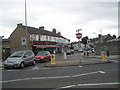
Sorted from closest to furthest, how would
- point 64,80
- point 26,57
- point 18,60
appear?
1. point 64,80
2. point 18,60
3. point 26,57

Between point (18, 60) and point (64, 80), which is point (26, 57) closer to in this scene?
point (18, 60)

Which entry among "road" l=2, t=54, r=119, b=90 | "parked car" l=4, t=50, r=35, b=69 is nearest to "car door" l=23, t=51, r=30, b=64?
"parked car" l=4, t=50, r=35, b=69

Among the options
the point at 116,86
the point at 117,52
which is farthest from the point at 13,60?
the point at 117,52

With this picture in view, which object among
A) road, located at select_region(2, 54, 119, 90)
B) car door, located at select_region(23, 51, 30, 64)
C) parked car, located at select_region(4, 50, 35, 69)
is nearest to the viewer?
road, located at select_region(2, 54, 119, 90)

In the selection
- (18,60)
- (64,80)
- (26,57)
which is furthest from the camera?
(26,57)

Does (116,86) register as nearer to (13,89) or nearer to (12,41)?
(13,89)

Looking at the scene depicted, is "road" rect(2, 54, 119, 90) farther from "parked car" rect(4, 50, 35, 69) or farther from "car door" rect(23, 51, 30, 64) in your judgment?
"car door" rect(23, 51, 30, 64)

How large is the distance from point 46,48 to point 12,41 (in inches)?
412

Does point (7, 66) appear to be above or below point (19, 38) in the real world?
below

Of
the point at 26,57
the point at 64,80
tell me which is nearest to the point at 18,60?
the point at 26,57

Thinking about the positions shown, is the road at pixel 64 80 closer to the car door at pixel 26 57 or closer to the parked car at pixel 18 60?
the parked car at pixel 18 60

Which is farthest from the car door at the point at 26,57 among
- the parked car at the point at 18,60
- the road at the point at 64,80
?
the road at the point at 64,80

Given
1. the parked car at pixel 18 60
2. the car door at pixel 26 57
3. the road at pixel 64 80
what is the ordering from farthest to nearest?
the car door at pixel 26 57 < the parked car at pixel 18 60 < the road at pixel 64 80

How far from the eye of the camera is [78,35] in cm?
1695
